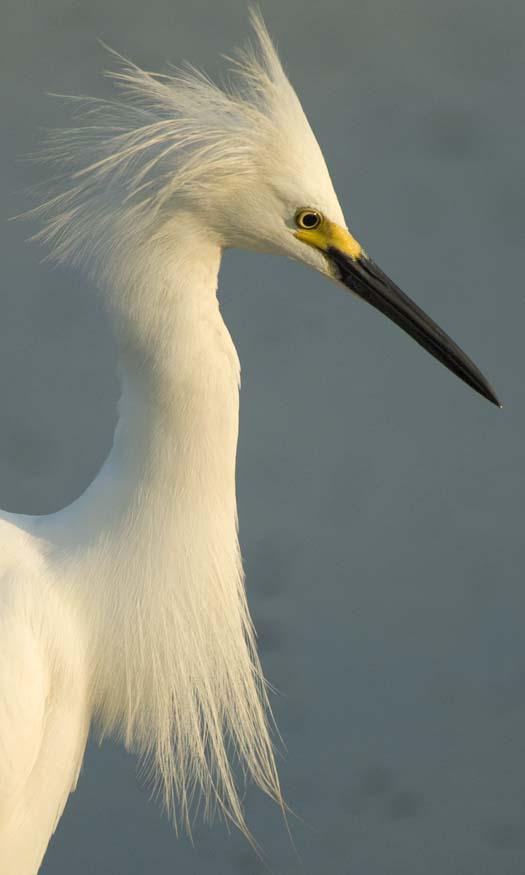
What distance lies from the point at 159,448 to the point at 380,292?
244 mm

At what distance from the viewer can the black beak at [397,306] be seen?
1211 millimetres

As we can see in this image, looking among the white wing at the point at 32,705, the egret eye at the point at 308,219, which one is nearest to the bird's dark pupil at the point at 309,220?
the egret eye at the point at 308,219

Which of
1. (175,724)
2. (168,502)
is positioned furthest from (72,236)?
(175,724)

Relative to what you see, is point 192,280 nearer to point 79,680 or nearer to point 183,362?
point 183,362

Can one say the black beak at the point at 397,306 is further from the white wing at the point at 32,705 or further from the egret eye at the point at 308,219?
the white wing at the point at 32,705

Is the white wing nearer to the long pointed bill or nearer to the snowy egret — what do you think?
the snowy egret

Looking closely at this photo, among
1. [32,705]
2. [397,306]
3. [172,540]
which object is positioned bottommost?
[32,705]

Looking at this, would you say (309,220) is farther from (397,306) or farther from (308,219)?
(397,306)

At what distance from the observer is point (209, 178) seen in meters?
1.12

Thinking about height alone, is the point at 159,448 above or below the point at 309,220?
below

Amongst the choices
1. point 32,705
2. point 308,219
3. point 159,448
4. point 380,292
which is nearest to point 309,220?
point 308,219

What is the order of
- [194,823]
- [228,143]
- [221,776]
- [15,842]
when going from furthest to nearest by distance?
1. [194,823]
2. [221,776]
3. [15,842]
4. [228,143]

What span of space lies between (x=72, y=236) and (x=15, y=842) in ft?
1.77

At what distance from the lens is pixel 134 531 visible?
122cm
